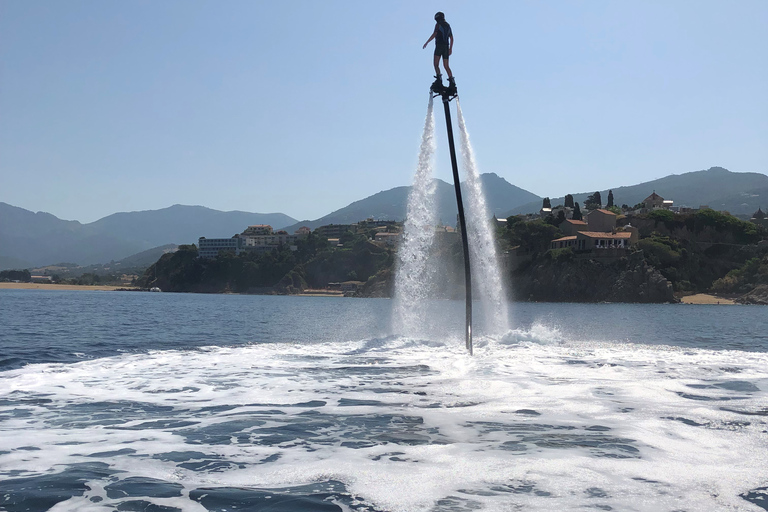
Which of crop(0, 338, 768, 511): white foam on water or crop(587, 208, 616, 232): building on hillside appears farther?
crop(587, 208, 616, 232): building on hillside

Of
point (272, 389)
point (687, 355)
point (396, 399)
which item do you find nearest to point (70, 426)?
point (272, 389)

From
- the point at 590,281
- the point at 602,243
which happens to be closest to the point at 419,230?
the point at 590,281

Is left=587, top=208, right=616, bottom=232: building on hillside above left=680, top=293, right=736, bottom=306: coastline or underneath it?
above

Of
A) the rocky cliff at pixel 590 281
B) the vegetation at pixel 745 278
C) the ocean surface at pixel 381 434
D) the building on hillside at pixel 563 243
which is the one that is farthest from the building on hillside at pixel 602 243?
the ocean surface at pixel 381 434

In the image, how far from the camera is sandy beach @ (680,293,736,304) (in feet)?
465

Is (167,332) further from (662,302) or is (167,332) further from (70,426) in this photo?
(662,302)

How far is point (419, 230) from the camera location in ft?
96.4

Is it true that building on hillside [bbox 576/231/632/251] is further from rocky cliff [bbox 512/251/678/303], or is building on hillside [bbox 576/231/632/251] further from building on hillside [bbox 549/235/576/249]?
rocky cliff [bbox 512/251/678/303]

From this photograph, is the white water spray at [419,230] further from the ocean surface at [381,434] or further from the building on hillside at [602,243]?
the building on hillside at [602,243]

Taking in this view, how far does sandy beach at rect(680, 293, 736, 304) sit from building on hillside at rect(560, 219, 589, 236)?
3522 centimetres

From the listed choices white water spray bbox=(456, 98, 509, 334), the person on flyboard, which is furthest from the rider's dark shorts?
white water spray bbox=(456, 98, 509, 334)

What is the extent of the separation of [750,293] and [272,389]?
148586 millimetres

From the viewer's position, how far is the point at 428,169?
2842cm

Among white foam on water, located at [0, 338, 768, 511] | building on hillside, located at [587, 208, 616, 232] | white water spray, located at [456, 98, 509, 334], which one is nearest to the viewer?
white foam on water, located at [0, 338, 768, 511]
